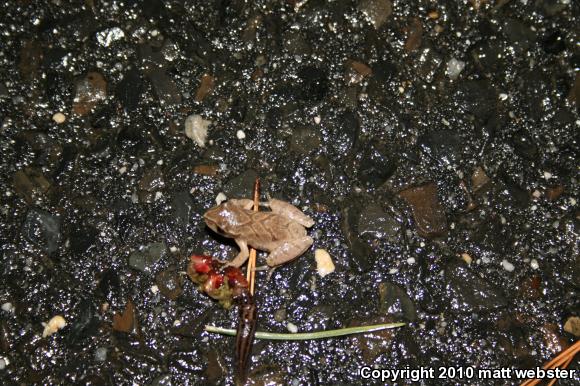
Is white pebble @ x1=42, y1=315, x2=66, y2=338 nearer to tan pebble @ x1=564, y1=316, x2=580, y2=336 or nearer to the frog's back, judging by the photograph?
the frog's back

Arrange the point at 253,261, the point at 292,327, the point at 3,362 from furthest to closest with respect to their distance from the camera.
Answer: the point at 253,261, the point at 292,327, the point at 3,362

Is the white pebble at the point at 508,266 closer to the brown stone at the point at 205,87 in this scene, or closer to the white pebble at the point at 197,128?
the white pebble at the point at 197,128

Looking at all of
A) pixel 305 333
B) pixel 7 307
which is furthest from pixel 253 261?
pixel 7 307

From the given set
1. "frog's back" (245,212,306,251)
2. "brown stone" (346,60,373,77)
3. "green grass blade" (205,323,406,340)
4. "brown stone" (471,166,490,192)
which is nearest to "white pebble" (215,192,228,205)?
"frog's back" (245,212,306,251)

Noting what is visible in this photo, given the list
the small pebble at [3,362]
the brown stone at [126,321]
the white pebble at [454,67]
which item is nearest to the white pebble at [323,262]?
the brown stone at [126,321]

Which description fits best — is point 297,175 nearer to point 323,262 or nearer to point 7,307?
point 323,262

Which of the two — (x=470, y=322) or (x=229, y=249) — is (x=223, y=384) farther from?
(x=470, y=322)

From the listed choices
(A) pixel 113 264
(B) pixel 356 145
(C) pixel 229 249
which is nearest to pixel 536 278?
(B) pixel 356 145
